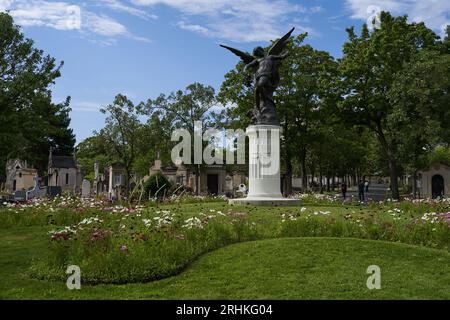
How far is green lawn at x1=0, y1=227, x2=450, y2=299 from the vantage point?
6.56m

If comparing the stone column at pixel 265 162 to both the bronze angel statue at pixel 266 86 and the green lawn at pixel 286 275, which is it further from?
the green lawn at pixel 286 275

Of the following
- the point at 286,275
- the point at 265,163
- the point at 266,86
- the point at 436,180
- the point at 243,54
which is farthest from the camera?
the point at 436,180

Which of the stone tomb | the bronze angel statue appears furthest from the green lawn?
the stone tomb

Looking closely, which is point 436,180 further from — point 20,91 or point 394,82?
point 20,91

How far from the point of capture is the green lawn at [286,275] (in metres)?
6.56

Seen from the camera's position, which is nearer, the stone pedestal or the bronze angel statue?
the stone pedestal

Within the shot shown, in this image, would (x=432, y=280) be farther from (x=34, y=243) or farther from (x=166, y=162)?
(x=166, y=162)

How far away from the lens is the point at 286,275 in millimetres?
7359

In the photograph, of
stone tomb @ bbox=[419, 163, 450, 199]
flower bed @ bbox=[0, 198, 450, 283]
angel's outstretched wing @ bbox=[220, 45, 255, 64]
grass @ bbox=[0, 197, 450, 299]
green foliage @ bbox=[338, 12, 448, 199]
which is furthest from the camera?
stone tomb @ bbox=[419, 163, 450, 199]

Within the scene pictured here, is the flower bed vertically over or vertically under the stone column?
under

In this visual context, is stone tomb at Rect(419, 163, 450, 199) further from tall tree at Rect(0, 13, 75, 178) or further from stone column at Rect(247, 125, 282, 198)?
tall tree at Rect(0, 13, 75, 178)

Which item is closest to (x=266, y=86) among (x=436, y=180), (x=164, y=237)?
(x=164, y=237)
